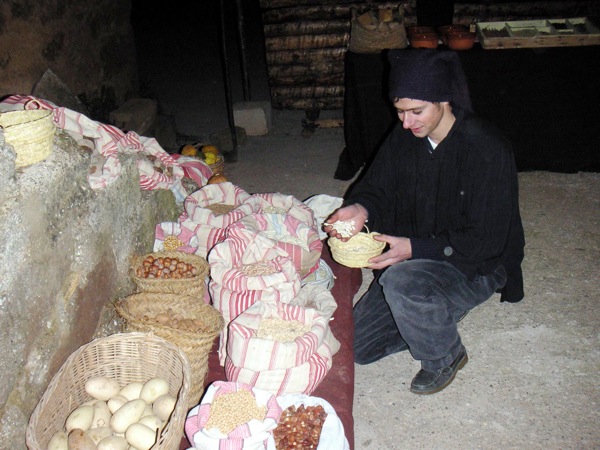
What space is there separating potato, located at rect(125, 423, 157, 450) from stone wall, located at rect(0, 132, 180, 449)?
1.54ft

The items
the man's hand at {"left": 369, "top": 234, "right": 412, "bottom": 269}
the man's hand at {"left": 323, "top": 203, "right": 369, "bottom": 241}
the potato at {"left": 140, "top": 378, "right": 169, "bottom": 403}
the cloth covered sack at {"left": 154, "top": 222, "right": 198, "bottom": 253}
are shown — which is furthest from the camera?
the cloth covered sack at {"left": 154, "top": 222, "right": 198, "bottom": 253}

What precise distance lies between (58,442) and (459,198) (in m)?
2.29

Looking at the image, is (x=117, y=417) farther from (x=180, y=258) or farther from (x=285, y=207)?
(x=285, y=207)

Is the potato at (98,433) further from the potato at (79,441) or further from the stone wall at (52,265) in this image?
the stone wall at (52,265)

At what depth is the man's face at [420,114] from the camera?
8.99 feet

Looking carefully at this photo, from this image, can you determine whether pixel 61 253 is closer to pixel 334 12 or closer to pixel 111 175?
pixel 111 175

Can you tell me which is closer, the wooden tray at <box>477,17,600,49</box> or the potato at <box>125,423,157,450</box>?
the potato at <box>125,423,157,450</box>

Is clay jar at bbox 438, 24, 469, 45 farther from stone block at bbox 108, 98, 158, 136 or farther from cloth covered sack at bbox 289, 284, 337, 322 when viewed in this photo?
cloth covered sack at bbox 289, 284, 337, 322

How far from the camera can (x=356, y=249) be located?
315cm

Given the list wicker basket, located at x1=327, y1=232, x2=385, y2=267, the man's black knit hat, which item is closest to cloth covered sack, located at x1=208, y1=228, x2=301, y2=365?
wicker basket, located at x1=327, y1=232, x2=385, y2=267

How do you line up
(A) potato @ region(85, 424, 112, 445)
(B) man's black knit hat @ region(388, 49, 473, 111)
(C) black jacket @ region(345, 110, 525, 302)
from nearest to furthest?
(A) potato @ region(85, 424, 112, 445)
(B) man's black knit hat @ region(388, 49, 473, 111)
(C) black jacket @ region(345, 110, 525, 302)

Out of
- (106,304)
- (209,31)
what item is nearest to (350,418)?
(106,304)

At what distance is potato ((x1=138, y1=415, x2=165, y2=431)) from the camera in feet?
7.77

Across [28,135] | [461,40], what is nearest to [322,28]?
[461,40]
